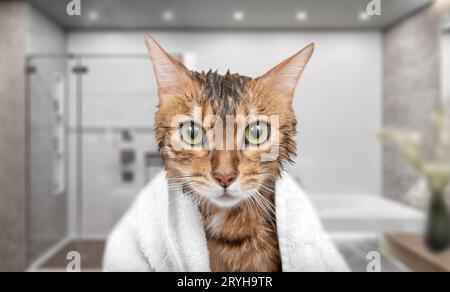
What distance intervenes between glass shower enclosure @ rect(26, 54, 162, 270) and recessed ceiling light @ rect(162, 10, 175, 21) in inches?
7.5

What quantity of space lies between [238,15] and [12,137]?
2.37ft

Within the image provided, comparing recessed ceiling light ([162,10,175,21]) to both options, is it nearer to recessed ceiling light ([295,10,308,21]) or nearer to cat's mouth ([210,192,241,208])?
recessed ceiling light ([295,10,308,21])

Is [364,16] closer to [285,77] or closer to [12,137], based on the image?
[285,77]

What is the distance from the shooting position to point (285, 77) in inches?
13.9

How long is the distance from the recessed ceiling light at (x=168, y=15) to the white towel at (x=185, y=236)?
0.37 metres

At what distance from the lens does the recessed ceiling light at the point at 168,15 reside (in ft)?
2.04

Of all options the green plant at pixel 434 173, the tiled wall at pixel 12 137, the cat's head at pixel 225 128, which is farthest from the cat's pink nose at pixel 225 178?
the tiled wall at pixel 12 137

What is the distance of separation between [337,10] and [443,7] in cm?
58

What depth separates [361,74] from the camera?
0.68 m

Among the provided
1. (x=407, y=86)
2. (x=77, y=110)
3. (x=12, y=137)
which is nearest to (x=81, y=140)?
(x=77, y=110)

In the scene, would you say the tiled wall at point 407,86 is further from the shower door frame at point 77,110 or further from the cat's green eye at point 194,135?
the shower door frame at point 77,110
